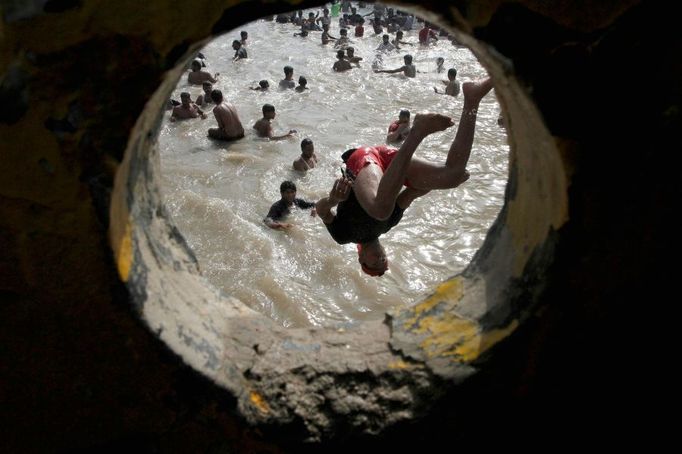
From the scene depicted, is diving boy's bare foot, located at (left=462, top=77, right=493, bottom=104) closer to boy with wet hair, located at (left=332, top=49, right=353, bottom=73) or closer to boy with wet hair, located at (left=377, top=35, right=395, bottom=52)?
boy with wet hair, located at (left=332, top=49, right=353, bottom=73)

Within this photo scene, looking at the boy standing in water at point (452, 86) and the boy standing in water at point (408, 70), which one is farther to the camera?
the boy standing in water at point (408, 70)

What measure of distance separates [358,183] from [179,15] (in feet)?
7.60

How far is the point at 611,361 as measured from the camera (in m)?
1.55

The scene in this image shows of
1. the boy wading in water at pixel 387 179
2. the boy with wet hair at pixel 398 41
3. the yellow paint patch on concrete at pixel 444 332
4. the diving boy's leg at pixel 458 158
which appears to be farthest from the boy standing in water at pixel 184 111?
the yellow paint patch on concrete at pixel 444 332

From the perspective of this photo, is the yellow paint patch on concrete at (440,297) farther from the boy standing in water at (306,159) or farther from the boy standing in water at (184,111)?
the boy standing in water at (184,111)

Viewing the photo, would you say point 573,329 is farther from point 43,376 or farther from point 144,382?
point 43,376

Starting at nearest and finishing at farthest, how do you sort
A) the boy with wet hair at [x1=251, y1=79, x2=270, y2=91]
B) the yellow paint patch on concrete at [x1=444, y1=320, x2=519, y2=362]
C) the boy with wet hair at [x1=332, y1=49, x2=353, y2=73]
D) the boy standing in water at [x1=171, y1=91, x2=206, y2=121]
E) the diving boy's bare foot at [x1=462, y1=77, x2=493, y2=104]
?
the yellow paint patch on concrete at [x1=444, y1=320, x2=519, y2=362] → the diving boy's bare foot at [x1=462, y1=77, x2=493, y2=104] → the boy standing in water at [x1=171, y1=91, x2=206, y2=121] → the boy with wet hair at [x1=251, y1=79, x2=270, y2=91] → the boy with wet hair at [x1=332, y1=49, x2=353, y2=73]

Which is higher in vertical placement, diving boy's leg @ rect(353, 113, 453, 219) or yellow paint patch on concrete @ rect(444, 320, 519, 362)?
diving boy's leg @ rect(353, 113, 453, 219)

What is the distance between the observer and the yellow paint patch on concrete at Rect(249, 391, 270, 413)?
165 cm

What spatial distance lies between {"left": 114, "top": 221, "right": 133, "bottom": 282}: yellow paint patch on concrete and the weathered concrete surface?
1 cm

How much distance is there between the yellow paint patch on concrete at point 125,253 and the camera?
139cm

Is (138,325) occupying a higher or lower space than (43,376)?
higher

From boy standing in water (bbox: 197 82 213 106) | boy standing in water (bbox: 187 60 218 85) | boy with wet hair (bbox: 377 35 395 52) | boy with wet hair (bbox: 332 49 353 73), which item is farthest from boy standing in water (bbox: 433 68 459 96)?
boy standing in water (bbox: 187 60 218 85)

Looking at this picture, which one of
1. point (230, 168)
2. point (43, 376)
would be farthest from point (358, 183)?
point (230, 168)
